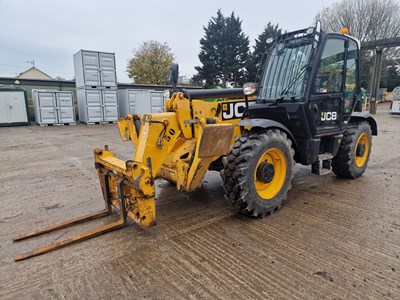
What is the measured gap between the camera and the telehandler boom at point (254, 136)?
309 cm

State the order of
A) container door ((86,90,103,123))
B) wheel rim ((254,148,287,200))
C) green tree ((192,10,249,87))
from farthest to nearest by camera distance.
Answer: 1. green tree ((192,10,249,87))
2. container door ((86,90,103,123))
3. wheel rim ((254,148,287,200))

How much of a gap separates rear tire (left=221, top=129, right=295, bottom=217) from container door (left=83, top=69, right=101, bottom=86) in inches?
523

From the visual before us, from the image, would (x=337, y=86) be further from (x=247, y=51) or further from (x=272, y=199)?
(x=247, y=51)

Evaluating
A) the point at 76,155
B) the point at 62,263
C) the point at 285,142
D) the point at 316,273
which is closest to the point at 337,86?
the point at 285,142

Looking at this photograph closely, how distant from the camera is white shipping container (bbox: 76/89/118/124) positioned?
15.0m

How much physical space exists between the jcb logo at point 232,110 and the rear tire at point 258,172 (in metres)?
0.74

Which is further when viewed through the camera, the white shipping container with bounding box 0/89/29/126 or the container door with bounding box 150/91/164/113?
the container door with bounding box 150/91/164/113

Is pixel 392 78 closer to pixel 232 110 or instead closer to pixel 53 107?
pixel 53 107

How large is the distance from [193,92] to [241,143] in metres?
1.13

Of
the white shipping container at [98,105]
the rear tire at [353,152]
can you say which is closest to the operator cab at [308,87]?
the rear tire at [353,152]

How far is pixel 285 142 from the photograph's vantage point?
3471 millimetres

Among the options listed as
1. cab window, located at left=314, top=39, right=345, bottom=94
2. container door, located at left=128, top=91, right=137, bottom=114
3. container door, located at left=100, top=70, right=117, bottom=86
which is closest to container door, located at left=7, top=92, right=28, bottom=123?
container door, located at left=100, top=70, right=117, bottom=86

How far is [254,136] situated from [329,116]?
5.29 feet

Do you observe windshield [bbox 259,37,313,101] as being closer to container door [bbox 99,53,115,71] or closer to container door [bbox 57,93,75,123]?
container door [bbox 99,53,115,71]
